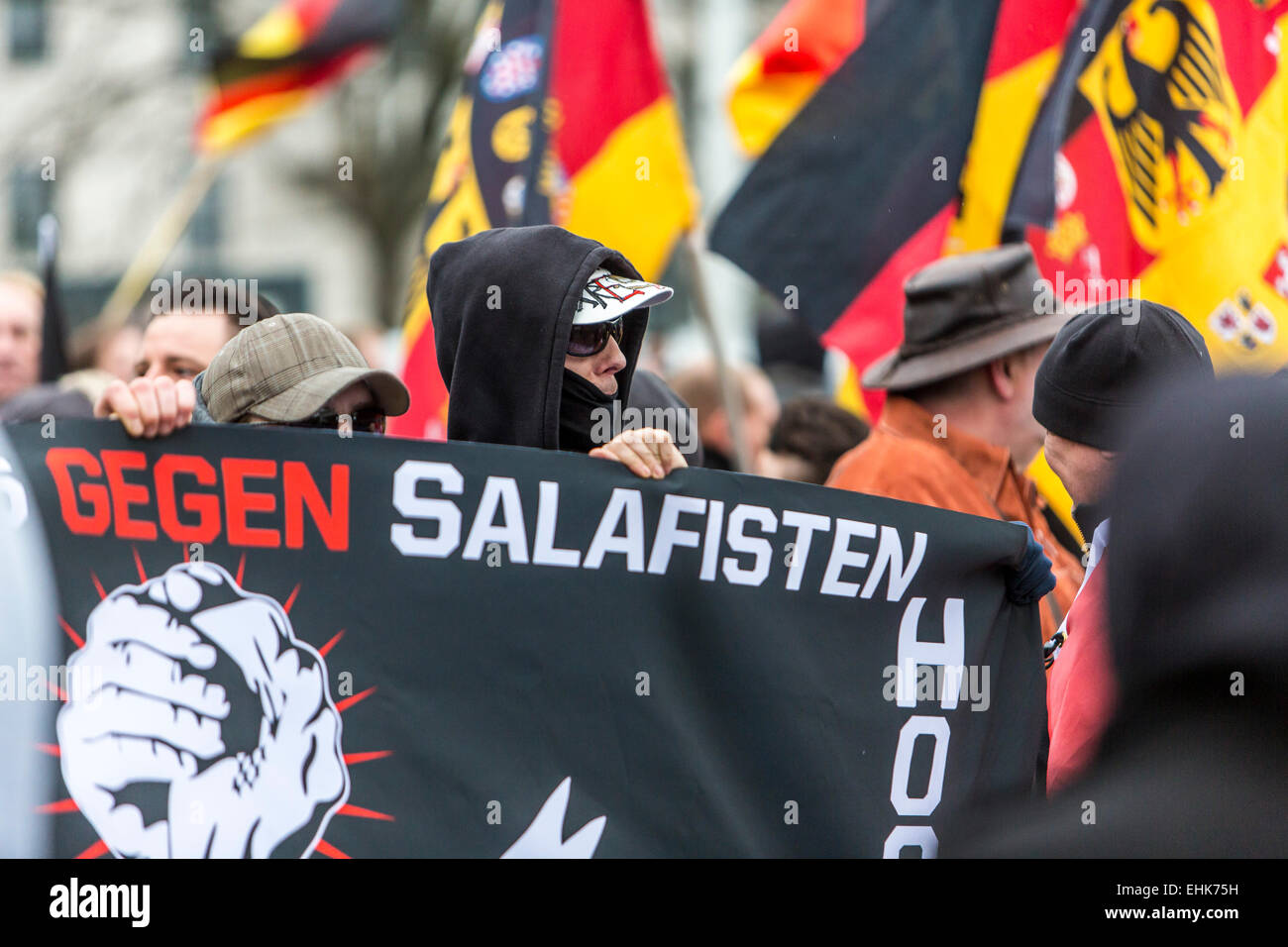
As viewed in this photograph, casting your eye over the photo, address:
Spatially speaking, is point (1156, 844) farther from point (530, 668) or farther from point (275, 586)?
point (275, 586)

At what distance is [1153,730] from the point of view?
130 cm

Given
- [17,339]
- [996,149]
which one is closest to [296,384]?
[996,149]

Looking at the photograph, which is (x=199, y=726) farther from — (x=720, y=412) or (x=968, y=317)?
(x=720, y=412)

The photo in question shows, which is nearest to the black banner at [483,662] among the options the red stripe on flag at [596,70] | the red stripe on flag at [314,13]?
the red stripe on flag at [596,70]

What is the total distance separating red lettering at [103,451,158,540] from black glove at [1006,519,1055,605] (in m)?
1.60

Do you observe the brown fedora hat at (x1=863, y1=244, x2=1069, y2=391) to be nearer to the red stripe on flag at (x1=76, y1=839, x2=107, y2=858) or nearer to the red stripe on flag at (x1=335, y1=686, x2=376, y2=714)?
the red stripe on flag at (x1=335, y1=686, x2=376, y2=714)

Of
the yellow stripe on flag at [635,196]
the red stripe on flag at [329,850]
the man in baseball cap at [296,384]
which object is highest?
the yellow stripe on flag at [635,196]

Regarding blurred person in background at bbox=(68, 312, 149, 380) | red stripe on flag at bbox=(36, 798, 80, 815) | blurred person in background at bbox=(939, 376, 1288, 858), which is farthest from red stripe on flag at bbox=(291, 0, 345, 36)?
blurred person in background at bbox=(939, 376, 1288, 858)

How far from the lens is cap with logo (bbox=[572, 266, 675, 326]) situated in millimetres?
3033

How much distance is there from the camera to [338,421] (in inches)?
125

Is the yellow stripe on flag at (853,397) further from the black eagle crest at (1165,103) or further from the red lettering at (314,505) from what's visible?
the red lettering at (314,505)

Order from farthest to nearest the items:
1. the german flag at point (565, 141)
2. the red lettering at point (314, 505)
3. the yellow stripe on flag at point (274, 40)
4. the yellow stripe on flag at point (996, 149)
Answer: the yellow stripe on flag at point (274, 40), the german flag at point (565, 141), the yellow stripe on flag at point (996, 149), the red lettering at point (314, 505)

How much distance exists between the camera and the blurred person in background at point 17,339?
20.8ft

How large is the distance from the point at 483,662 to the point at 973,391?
1700 mm
